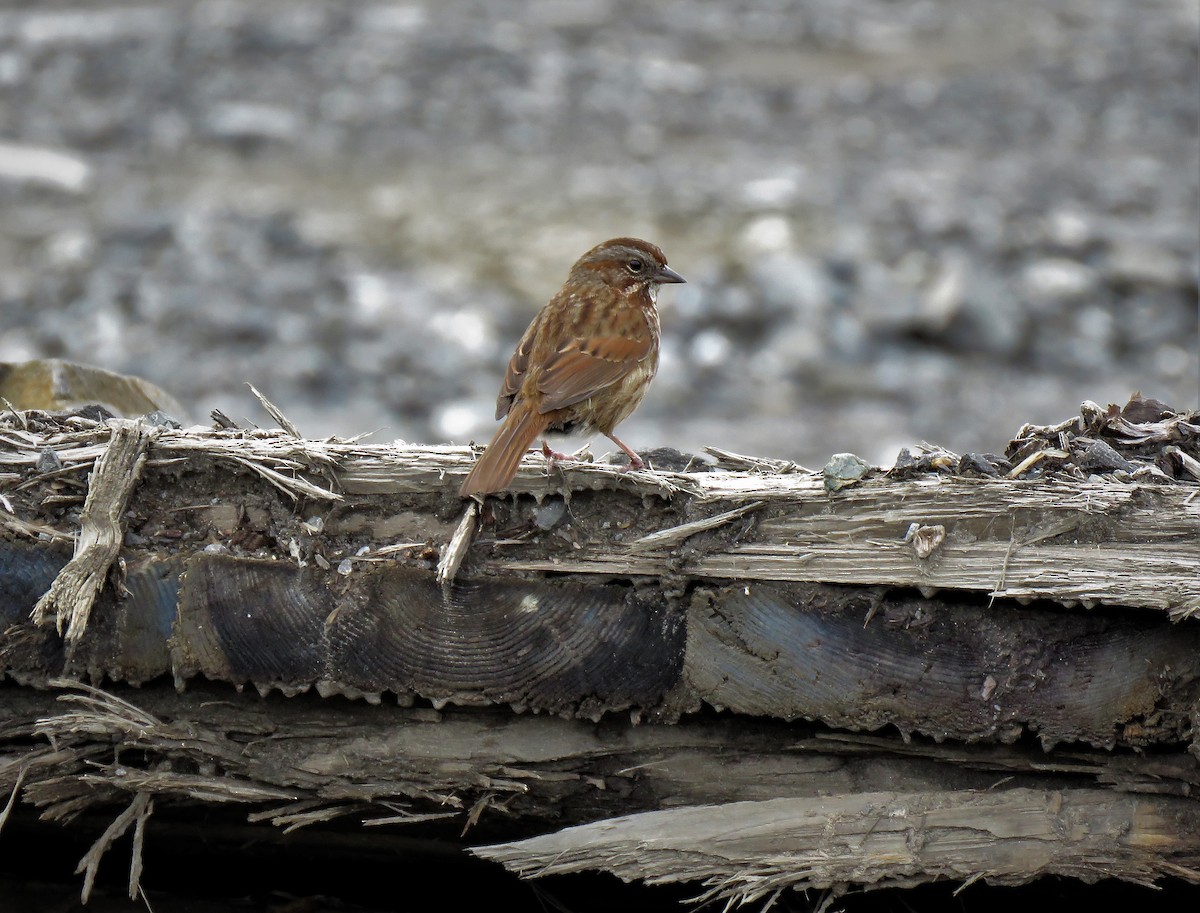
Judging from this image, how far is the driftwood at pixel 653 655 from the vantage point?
3.78 meters

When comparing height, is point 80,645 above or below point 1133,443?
below

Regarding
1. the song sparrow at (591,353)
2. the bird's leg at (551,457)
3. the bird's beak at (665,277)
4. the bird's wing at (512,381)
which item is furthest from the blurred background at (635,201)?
the bird's leg at (551,457)

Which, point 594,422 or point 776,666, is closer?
point 776,666

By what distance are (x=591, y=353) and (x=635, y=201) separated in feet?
27.3

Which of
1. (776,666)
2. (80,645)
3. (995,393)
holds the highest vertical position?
(995,393)

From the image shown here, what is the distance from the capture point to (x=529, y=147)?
580 inches

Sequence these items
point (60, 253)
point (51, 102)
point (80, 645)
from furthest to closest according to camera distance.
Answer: point (51, 102), point (60, 253), point (80, 645)

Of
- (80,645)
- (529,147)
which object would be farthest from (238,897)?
(529,147)

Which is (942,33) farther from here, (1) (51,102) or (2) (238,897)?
(2) (238,897)

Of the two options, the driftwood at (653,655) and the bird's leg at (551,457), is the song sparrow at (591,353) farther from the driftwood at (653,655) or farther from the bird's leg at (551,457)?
the driftwood at (653,655)

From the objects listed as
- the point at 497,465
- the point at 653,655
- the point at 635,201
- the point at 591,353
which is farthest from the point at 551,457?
the point at 635,201

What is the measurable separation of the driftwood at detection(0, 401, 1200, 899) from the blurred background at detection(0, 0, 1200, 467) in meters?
5.69

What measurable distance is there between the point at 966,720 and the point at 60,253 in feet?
33.2

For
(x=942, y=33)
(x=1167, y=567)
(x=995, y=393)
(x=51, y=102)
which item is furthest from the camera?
(x=942, y=33)
